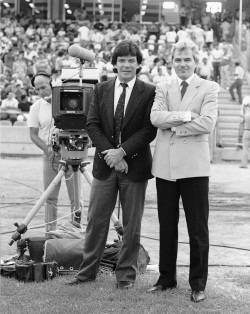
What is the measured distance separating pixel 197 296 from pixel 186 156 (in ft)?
3.50

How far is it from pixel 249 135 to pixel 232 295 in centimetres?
1344

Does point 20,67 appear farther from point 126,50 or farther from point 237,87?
point 126,50

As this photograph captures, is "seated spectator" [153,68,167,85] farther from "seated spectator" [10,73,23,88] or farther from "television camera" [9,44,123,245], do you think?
"television camera" [9,44,123,245]

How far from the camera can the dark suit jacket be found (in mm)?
6488

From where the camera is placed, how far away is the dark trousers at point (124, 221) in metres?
6.55

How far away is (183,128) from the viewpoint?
6.20 meters

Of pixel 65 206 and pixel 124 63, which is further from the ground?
pixel 124 63

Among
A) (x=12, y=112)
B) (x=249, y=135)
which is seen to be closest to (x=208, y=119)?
(x=249, y=135)

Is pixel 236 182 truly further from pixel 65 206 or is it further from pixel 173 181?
pixel 173 181

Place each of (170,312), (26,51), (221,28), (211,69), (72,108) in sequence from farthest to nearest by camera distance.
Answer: (221,28)
(26,51)
(211,69)
(72,108)
(170,312)

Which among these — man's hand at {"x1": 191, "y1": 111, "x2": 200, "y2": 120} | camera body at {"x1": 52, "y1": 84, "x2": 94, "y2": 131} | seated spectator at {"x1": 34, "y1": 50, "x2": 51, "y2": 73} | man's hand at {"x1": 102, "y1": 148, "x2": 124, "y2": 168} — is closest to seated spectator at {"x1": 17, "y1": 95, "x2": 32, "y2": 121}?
seated spectator at {"x1": 34, "y1": 50, "x2": 51, "y2": 73}

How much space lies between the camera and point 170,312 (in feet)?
19.4

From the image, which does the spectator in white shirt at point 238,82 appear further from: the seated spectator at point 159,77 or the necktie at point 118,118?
the necktie at point 118,118

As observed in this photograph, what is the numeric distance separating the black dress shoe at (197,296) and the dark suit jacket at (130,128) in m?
0.98
